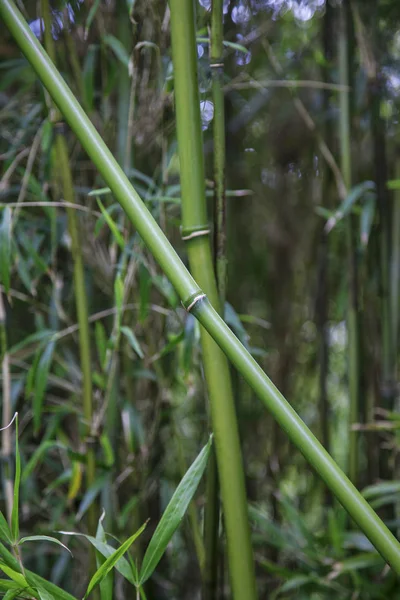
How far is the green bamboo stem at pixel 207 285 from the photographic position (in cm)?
43

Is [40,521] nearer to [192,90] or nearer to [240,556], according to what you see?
[240,556]

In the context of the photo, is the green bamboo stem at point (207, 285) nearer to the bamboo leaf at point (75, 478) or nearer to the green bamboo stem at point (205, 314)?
the green bamboo stem at point (205, 314)

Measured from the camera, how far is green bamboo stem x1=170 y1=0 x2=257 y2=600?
43 cm

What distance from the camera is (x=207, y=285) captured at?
445mm

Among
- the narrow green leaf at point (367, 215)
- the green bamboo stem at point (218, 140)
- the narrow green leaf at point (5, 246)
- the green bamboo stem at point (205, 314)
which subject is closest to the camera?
the green bamboo stem at point (205, 314)

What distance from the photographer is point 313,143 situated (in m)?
1.18

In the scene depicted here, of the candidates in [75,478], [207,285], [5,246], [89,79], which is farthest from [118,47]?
[75,478]

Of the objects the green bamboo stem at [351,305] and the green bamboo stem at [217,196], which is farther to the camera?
the green bamboo stem at [351,305]

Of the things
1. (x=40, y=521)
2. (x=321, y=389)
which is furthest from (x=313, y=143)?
(x=40, y=521)

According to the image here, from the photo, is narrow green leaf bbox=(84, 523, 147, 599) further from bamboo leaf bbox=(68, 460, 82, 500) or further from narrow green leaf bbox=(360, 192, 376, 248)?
narrow green leaf bbox=(360, 192, 376, 248)

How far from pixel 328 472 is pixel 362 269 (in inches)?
23.0

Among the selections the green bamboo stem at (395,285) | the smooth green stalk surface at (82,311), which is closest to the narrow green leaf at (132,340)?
the smooth green stalk surface at (82,311)

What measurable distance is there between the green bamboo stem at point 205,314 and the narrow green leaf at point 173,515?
100mm

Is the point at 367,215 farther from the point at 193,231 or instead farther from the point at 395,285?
the point at 193,231
